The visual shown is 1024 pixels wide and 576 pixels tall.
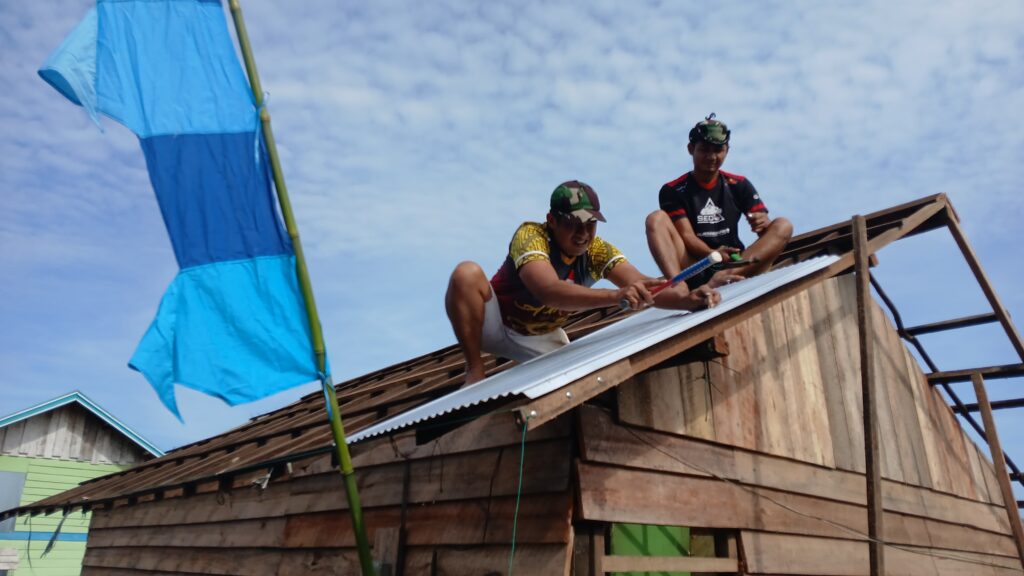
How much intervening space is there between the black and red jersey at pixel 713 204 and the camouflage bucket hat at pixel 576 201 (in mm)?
1944

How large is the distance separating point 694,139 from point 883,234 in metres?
1.97

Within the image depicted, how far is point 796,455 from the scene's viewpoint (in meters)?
5.67

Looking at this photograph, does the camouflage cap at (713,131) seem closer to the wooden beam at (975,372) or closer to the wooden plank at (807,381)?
the wooden plank at (807,381)

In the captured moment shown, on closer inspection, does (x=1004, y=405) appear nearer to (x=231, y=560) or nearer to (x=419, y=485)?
(x=419, y=485)

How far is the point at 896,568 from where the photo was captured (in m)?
6.18

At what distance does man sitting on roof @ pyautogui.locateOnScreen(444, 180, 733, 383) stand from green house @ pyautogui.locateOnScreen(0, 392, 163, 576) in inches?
614

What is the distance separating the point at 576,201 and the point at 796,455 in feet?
9.40

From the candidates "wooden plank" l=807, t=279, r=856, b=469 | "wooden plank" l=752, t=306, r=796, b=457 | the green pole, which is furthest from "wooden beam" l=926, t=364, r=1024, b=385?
the green pole

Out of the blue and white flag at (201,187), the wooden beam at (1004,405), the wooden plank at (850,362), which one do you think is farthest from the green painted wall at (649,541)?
the wooden beam at (1004,405)

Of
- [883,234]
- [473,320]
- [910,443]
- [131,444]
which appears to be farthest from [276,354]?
[131,444]

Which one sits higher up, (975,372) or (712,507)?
(975,372)

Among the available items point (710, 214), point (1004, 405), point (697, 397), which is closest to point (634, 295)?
point (697, 397)

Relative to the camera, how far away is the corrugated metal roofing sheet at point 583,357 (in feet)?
10.8

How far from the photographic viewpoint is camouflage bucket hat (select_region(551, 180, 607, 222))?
4289mm
